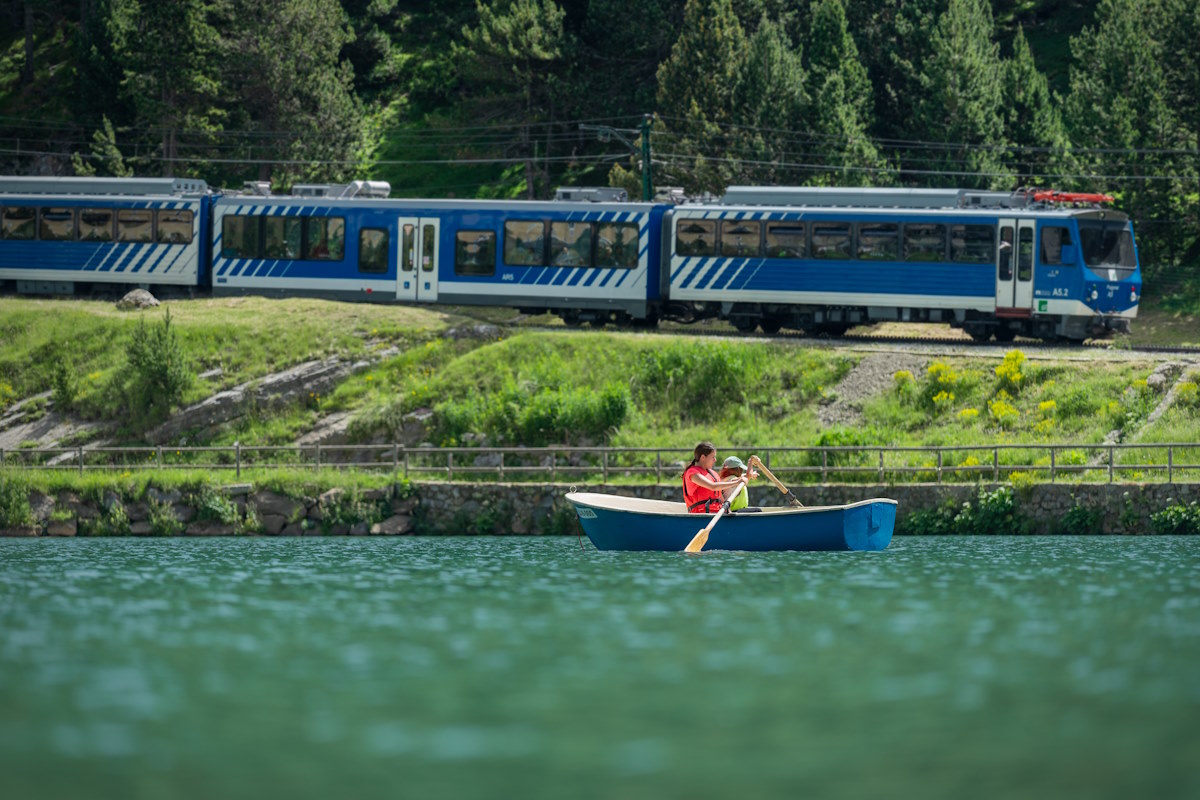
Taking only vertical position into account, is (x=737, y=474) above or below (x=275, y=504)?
above

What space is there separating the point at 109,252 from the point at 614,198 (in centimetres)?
1552

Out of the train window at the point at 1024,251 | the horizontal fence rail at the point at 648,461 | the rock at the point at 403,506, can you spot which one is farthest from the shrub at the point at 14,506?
the train window at the point at 1024,251

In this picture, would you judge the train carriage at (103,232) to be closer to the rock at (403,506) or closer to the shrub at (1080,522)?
the rock at (403,506)

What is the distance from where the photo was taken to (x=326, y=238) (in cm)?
4694

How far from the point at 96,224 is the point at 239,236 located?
15.6 ft

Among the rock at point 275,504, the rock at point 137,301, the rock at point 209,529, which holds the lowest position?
the rock at point 209,529

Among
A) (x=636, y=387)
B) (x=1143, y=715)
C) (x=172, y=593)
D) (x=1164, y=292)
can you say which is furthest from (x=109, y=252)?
(x=1143, y=715)

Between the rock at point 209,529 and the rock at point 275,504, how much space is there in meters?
0.77

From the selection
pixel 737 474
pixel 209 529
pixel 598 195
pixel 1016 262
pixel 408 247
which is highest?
pixel 598 195

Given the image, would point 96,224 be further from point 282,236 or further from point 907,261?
point 907,261

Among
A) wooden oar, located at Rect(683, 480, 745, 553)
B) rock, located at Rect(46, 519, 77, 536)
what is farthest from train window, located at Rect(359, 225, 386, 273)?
wooden oar, located at Rect(683, 480, 745, 553)

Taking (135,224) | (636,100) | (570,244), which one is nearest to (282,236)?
(135,224)

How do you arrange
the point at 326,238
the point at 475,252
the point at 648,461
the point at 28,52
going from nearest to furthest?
the point at 648,461
the point at 475,252
the point at 326,238
the point at 28,52

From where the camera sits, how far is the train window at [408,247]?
46031 millimetres
